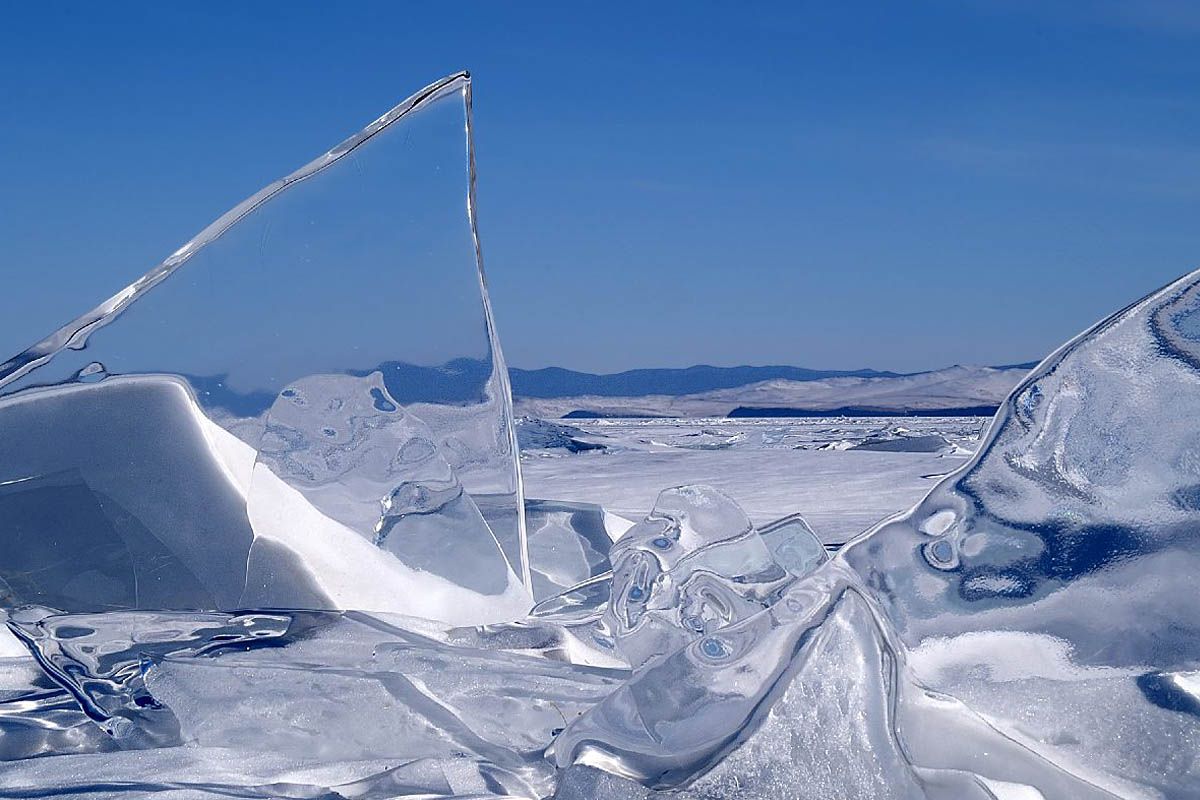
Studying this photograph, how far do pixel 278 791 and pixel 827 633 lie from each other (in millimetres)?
466

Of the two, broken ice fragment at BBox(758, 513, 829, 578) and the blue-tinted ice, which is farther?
broken ice fragment at BBox(758, 513, 829, 578)

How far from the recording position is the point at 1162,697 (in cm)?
83

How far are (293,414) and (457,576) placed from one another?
1.03ft

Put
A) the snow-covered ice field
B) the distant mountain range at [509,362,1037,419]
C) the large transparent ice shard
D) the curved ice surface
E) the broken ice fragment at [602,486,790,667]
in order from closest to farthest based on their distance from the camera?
the curved ice surface → the broken ice fragment at [602,486,790,667] → the large transparent ice shard → the snow-covered ice field → the distant mountain range at [509,362,1037,419]

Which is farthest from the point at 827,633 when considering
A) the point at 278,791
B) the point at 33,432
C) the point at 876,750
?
the point at 33,432

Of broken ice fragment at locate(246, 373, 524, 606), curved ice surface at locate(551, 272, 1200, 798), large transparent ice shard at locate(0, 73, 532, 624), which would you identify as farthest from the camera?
broken ice fragment at locate(246, 373, 524, 606)

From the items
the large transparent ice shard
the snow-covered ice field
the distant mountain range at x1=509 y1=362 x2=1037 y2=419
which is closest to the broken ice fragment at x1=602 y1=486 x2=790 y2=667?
the large transparent ice shard

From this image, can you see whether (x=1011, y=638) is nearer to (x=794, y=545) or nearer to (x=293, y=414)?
(x=794, y=545)

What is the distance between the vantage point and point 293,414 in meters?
1.48

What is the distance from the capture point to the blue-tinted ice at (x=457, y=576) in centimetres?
83

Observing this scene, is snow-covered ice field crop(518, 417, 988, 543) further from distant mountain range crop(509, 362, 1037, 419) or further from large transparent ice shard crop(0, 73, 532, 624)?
distant mountain range crop(509, 362, 1037, 419)

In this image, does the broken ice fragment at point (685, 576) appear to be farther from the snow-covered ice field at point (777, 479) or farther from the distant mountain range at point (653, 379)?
the distant mountain range at point (653, 379)

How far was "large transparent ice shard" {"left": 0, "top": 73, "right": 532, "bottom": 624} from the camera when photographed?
53.3 inches

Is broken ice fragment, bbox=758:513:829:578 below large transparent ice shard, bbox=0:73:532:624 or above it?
below
